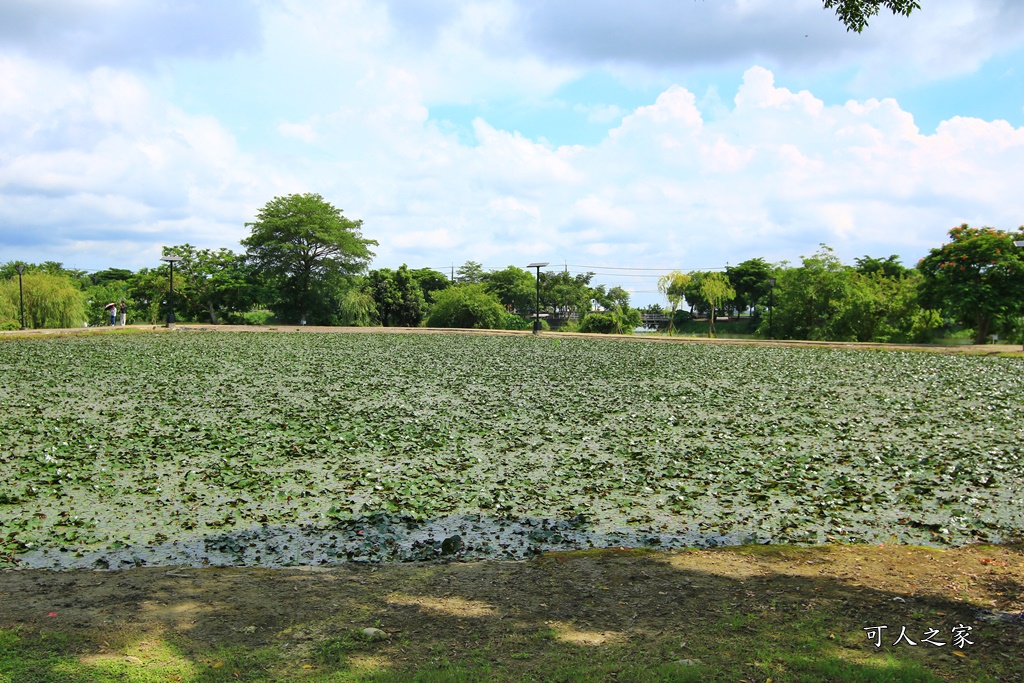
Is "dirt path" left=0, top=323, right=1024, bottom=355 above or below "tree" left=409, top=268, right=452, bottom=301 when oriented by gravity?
below

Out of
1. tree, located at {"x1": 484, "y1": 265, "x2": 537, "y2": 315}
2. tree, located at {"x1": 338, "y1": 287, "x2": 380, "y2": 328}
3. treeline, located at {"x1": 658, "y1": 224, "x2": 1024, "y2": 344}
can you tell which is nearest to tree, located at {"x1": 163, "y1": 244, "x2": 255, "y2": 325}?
tree, located at {"x1": 338, "y1": 287, "x2": 380, "y2": 328}

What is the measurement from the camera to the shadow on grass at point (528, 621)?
138 inches

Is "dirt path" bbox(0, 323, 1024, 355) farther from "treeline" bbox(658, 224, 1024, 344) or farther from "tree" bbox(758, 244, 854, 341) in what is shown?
"tree" bbox(758, 244, 854, 341)

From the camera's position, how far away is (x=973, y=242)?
95.6 ft

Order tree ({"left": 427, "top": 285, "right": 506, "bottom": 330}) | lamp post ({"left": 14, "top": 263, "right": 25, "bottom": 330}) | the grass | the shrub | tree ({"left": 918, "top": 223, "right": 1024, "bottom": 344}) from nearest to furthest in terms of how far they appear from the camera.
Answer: the grass
tree ({"left": 918, "top": 223, "right": 1024, "bottom": 344})
lamp post ({"left": 14, "top": 263, "right": 25, "bottom": 330})
the shrub
tree ({"left": 427, "top": 285, "right": 506, "bottom": 330})

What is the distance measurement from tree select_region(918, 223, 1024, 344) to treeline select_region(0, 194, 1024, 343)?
0.16ft

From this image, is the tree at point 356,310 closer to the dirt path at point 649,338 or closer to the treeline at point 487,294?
the treeline at point 487,294

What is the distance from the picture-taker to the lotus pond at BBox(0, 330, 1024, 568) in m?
5.89

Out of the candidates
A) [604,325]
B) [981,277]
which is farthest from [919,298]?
[604,325]

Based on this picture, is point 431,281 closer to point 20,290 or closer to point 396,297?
point 396,297

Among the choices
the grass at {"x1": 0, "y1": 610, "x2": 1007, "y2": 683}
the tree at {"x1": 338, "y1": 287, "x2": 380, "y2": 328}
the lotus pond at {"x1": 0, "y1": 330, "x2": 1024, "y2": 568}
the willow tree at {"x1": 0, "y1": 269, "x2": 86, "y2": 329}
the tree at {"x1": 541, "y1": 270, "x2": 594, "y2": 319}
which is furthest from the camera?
the tree at {"x1": 541, "y1": 270, "x2": 594, "y2": 319}

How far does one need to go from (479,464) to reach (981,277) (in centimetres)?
2844

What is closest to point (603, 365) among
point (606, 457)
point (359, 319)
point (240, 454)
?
point (606, 457)

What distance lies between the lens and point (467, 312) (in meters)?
45.3
